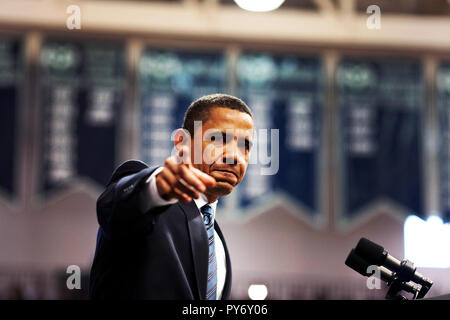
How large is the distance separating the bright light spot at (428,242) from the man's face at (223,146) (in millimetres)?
5199

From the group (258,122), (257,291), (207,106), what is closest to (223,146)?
(207,106)

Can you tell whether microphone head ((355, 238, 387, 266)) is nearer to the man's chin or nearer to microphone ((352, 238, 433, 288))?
microphone ((352, 238, 433, 288))

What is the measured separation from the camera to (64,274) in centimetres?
584

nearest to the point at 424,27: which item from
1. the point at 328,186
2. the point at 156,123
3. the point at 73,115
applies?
the point at 328,186

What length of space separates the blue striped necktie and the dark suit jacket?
4cm

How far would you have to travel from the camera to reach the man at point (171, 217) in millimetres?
1189

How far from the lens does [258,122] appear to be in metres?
6.44

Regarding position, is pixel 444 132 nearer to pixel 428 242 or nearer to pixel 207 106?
pixel 428 242

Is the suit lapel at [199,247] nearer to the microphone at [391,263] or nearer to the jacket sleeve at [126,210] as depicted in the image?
the jacket sleeve at [126,210]

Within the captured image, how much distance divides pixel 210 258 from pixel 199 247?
48 mm

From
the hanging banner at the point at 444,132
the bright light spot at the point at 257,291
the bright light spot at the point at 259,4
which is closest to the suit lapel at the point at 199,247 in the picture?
the bright light spot at the point at 259,4

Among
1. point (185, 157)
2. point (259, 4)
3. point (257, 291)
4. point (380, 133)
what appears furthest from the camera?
point (380, 133)

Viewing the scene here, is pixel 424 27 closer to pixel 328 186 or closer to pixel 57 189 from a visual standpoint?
pixel 328 186

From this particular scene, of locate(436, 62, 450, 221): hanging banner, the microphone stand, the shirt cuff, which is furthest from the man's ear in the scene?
locate(436, 62, 450, 221): hanging banner
